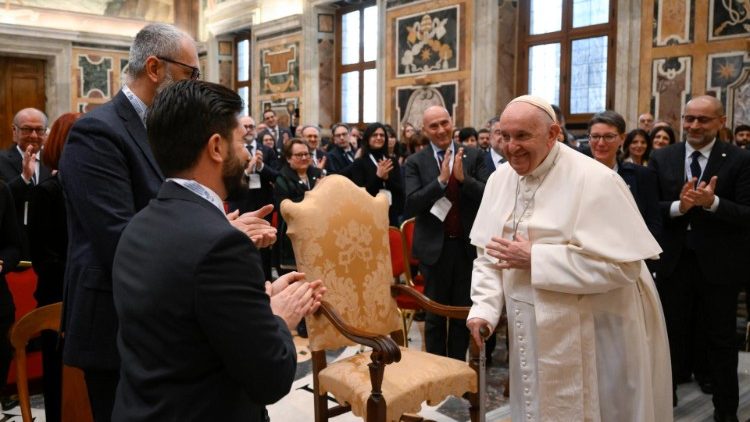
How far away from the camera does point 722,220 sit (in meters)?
3.49

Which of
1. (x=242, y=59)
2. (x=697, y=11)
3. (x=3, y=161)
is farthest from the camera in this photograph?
(x=242, y=59)

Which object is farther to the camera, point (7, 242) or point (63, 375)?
point (7, 242)

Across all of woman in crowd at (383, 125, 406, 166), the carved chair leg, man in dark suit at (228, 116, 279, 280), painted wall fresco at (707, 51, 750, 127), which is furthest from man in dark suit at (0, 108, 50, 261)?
painted wall fresco at (707, 51, 750, 127)

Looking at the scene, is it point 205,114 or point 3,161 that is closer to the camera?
point 205,114

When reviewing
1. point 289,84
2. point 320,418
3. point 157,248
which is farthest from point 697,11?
point 289,84

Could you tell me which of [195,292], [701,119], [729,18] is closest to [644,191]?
[701,119]

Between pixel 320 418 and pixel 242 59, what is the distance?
530 inches

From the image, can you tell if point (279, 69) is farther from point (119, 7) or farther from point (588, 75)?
point (588, 75)

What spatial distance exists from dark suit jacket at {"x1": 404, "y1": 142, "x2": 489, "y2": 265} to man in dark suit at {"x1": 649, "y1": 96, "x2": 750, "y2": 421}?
3.46ft

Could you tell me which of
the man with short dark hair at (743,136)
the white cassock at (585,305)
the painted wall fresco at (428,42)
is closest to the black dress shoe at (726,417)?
the white cassock at (585,305)

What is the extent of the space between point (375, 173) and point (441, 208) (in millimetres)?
2399

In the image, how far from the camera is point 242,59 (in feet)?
50.3

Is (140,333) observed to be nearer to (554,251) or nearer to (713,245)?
(554,251)

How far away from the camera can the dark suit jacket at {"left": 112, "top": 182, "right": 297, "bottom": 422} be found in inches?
51.8
